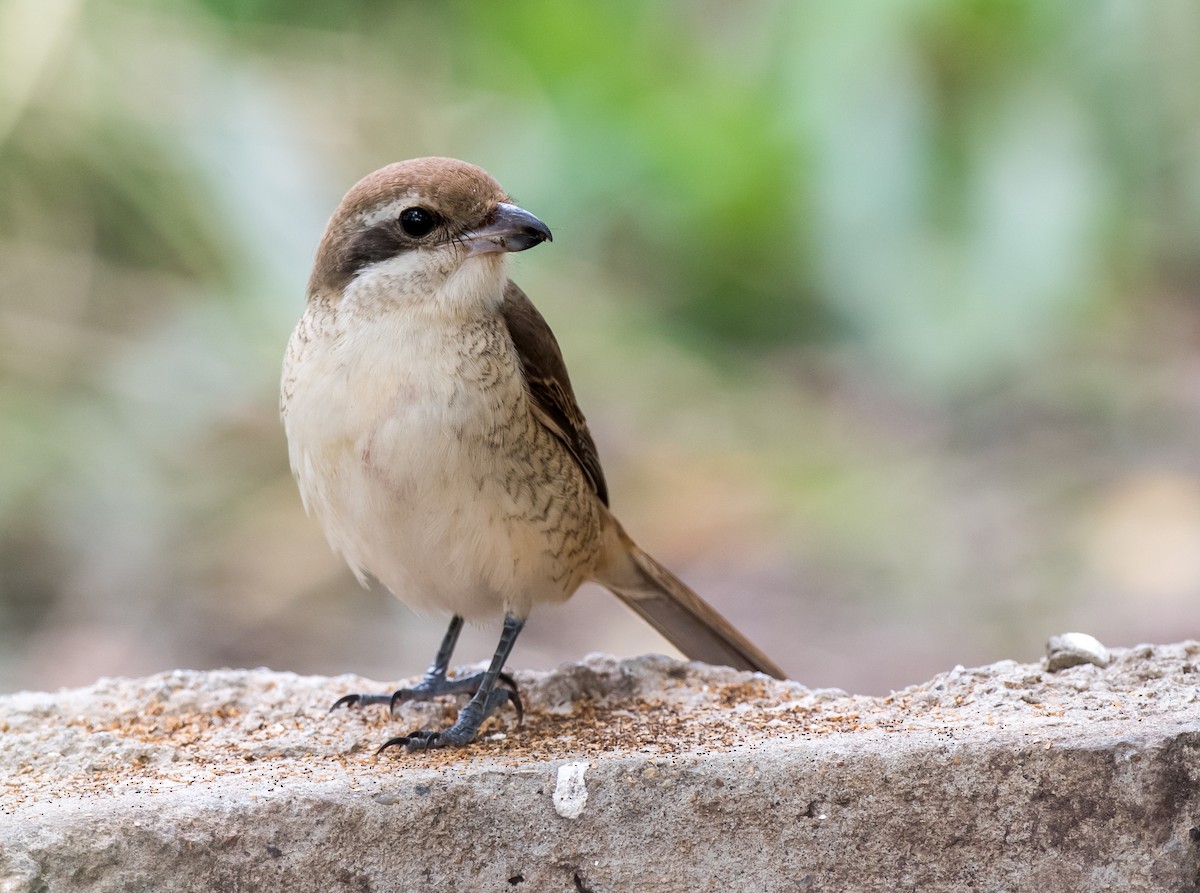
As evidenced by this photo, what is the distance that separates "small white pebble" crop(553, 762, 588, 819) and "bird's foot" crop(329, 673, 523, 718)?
2.51ft

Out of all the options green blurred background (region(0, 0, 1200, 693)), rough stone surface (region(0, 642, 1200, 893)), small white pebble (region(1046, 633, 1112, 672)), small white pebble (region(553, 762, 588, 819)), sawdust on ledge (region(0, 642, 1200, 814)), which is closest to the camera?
rough stone surface (region(0, 642, 1200, 893))

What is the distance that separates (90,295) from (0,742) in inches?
177

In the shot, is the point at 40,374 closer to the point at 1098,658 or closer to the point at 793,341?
the point at 793,341

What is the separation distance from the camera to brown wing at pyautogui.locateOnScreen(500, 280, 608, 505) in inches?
153

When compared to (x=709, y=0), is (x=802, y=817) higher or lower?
lower

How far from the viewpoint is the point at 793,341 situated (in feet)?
28.7

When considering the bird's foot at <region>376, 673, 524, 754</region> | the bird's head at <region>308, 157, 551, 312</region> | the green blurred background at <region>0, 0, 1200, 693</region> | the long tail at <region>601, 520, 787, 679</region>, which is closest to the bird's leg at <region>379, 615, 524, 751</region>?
the bird's foot at <region>376, 673, 524, 754</region>

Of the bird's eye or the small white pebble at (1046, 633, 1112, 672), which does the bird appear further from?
the small white pebble at (1046, 633, 1112, 672)

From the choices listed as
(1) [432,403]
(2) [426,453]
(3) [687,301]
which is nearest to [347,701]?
(2) [426,453]

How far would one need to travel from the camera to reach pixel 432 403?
3.53 metres

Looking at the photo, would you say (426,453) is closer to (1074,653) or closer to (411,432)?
(411,432)

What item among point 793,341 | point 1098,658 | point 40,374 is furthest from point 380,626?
point 1098,658

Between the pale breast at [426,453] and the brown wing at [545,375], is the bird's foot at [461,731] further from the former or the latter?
the brown wing at [545,375]

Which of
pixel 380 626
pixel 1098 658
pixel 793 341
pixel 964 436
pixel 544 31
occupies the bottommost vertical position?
pixel 1098 658
